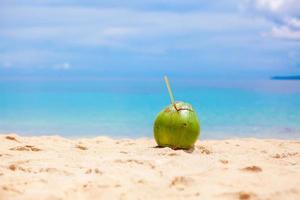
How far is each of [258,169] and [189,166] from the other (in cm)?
61

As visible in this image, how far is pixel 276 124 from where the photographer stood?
45.3ft

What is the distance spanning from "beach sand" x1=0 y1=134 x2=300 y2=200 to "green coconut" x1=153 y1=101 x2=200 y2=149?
0.25 meters

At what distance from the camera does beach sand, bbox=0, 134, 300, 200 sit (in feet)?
12.1

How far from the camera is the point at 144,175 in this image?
4.19 meters

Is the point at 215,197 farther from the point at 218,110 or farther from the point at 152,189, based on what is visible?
the point at 218,110

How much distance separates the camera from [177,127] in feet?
19.6

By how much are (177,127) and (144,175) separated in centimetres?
183

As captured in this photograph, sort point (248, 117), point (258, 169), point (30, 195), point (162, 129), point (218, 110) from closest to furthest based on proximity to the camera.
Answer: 1. point (30, 195)
2. point (258, 169)
3. point (162, 129)
4. point (248, 117)
5. point (218, 110)

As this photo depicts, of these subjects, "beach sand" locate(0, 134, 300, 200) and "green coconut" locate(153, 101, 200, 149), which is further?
"green coconut" locate(153, 101, 200, 149)

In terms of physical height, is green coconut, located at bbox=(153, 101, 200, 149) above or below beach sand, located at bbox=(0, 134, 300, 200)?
above

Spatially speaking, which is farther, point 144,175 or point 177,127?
point 177,127

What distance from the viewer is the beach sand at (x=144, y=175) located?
370 centimetres

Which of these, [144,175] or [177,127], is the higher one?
[177,127]

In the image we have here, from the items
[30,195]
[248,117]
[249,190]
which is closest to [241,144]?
[249,190]
